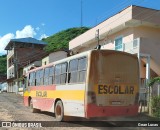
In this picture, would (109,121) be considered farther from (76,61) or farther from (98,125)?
(76,61)

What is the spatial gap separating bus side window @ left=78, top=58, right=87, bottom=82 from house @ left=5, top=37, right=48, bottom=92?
60277mm

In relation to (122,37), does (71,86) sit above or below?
below

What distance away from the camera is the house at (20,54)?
7669 cm

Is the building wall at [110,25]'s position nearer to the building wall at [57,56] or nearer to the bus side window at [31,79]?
the bus side window at [31,79]

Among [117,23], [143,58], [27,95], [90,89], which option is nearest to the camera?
[90,89]

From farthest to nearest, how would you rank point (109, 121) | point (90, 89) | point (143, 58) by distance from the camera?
point (143, 58), point (109, 121), point (90, 89)

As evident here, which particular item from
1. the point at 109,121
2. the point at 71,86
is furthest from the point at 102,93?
the point at 109,121

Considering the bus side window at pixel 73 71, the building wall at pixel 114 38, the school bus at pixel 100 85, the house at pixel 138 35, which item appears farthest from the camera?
the building wall at pixel 114 38

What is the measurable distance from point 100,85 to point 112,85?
531mm

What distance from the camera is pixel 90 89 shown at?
1303 centimetres

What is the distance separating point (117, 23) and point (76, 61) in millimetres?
15747

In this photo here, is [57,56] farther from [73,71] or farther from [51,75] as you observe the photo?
[73,71]

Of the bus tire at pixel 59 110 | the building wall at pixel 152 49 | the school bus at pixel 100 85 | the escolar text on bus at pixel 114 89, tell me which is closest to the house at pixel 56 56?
the building wall at pixel 152 49

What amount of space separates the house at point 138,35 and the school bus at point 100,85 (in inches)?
368
